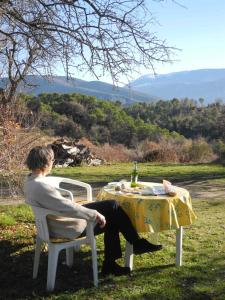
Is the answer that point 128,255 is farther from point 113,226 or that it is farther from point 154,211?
point 154,211

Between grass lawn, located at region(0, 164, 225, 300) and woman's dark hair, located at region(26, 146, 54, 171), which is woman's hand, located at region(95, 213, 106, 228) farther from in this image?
woman's dark hair, located at region(26, 146, 54, 171)

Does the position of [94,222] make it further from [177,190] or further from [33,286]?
[177,190]

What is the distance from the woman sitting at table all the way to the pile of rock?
15.3m

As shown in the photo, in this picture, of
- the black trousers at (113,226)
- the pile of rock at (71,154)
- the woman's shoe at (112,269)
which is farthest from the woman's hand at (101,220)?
the pile of rock at (71,154)

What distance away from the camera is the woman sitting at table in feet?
14.0

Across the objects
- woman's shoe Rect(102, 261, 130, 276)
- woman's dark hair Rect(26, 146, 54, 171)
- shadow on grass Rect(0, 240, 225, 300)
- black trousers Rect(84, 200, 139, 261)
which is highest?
woman's dark hair Rect(26, 146, 54, 171)

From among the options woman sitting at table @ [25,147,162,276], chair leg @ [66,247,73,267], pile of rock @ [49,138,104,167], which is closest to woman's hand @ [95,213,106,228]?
woman sitting at table @ [25,147,162,276]

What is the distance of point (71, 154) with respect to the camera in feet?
68.0

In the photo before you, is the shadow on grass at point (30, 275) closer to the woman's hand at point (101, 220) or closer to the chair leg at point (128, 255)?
the chair leg at point (128, 255)

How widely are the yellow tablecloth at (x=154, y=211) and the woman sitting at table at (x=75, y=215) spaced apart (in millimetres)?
113

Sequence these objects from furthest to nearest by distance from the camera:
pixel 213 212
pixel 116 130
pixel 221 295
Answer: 1. pixel 116 130
2. pixel 213 212
3. pixel 221 295

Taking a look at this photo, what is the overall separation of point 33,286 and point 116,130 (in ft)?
113

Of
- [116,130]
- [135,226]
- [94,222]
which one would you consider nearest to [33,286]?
[94,222]

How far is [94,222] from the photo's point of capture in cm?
444
